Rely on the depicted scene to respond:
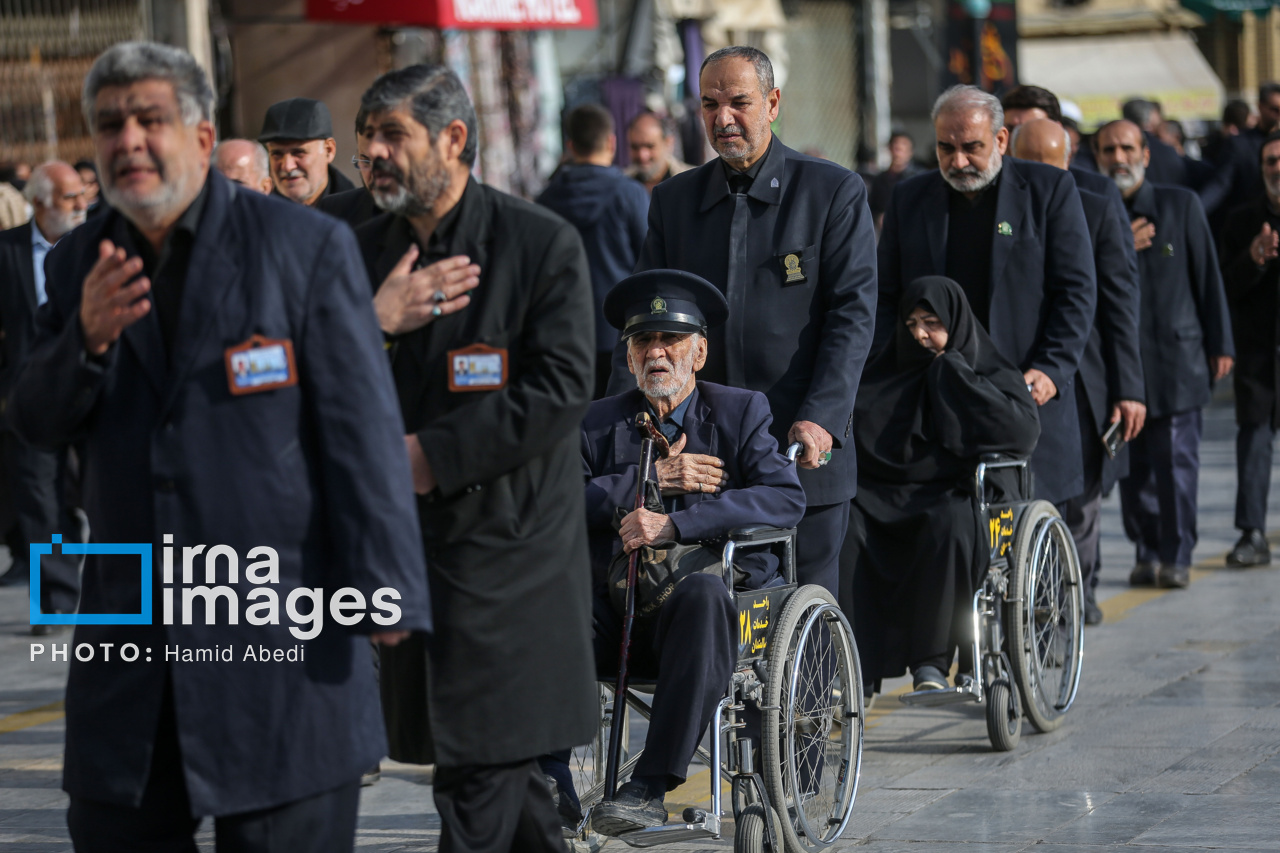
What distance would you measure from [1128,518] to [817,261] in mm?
4345

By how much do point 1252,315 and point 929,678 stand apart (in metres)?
4.78

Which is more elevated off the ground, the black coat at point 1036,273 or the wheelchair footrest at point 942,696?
the black coat at point 1036,273

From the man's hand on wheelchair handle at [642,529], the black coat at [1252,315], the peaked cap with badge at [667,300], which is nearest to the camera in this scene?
the man's hand on wheelchair handle at [642,529]

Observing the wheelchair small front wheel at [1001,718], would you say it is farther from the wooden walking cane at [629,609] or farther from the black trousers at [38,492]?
the black trousers at [38,492]

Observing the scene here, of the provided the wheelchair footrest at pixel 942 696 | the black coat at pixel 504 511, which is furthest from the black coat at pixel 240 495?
the wheelchair footrest at pixel 942 696

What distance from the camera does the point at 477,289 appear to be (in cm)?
361

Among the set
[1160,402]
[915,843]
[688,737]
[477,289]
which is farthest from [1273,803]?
[1160,402]

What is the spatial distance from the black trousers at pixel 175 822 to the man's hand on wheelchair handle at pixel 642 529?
1633 millimetres

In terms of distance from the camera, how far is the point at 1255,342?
983cm

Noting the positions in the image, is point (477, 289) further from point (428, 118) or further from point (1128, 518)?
point (1128, 518)

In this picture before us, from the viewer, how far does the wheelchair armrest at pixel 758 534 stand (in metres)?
4.69

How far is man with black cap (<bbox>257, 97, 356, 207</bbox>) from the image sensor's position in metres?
6.19

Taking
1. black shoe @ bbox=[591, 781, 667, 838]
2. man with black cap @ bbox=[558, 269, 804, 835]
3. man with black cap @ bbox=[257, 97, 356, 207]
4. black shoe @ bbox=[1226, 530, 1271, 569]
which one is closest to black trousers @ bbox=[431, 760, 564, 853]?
black shoe @ bbox=[591, 781, 667, 838]

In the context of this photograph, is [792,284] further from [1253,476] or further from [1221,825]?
[1253,476]
